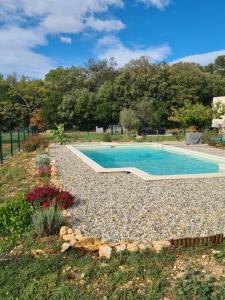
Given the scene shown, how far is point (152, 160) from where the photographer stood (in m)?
15.1

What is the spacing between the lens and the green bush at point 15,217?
16.2ft

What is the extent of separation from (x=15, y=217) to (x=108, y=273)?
6.87ft

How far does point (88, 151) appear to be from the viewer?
1822 centimetres

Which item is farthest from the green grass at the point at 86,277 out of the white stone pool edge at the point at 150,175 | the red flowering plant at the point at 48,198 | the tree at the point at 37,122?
the tree at the point at 37,122

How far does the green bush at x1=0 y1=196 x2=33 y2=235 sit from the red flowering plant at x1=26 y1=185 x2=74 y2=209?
172 mm

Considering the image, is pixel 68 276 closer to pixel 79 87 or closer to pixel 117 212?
pixel 117 212

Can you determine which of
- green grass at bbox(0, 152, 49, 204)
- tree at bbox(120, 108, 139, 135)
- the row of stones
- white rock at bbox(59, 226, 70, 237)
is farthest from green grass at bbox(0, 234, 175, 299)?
tree at bbox(120, 108, 139, 135)

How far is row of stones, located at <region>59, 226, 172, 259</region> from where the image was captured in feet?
13.6

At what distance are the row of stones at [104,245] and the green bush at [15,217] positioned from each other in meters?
0.84

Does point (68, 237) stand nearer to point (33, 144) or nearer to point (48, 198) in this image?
point (48, 198)

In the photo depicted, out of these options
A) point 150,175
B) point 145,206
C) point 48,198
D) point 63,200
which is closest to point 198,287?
point 145,206

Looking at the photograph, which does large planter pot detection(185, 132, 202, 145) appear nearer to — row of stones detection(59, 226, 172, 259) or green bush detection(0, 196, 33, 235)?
green bush detection(0, 196, 33, 235)

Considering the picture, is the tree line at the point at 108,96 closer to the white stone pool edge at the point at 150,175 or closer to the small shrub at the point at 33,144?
the white stone pool edge at the point at 150,175

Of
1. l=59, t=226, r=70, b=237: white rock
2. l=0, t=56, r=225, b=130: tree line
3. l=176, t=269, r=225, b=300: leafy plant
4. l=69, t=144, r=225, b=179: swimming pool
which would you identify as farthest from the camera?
l=0, t=56, r=225, b=130: tree line
